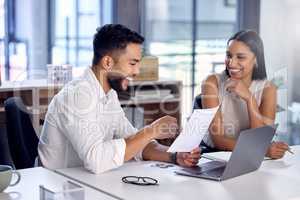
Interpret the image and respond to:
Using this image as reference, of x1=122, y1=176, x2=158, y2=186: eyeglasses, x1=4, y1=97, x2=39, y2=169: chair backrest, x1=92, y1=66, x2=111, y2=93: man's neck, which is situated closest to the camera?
x1=122, y1=176, x2=158, y2=186: eyeglasses

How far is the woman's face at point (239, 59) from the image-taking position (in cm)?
319

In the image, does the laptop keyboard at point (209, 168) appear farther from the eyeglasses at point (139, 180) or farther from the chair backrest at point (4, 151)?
the chair backrest at point (4, 151)

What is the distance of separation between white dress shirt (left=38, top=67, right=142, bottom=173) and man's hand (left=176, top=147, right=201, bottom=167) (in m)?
0.22

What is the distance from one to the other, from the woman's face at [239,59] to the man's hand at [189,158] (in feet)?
2.92

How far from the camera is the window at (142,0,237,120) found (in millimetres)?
5453

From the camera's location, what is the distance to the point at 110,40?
8.44ft

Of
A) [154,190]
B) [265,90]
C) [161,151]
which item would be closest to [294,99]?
[265,90]

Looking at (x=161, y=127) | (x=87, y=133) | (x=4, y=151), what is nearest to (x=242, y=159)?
(x=161, y=127)

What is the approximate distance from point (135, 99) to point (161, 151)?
5.61ft

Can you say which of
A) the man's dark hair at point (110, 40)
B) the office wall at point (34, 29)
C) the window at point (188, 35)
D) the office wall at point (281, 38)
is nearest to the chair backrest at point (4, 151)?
the man's dark hair at point (110, 40)

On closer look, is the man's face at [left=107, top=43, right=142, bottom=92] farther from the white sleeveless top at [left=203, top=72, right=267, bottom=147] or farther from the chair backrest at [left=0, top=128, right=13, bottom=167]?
the chair backrest at [left=0, top=128, right=13, bottom=167]

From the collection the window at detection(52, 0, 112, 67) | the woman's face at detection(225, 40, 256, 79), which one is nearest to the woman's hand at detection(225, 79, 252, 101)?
the woman's face at detection(225, 40, 256, 79)

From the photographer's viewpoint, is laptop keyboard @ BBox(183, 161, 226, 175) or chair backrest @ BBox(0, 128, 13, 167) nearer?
laptop keyboard @ BBox(183, 161, 226, 175)

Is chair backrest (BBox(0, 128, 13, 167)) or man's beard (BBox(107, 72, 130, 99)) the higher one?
man's beard (BBox(107, 72, 130, 99))
